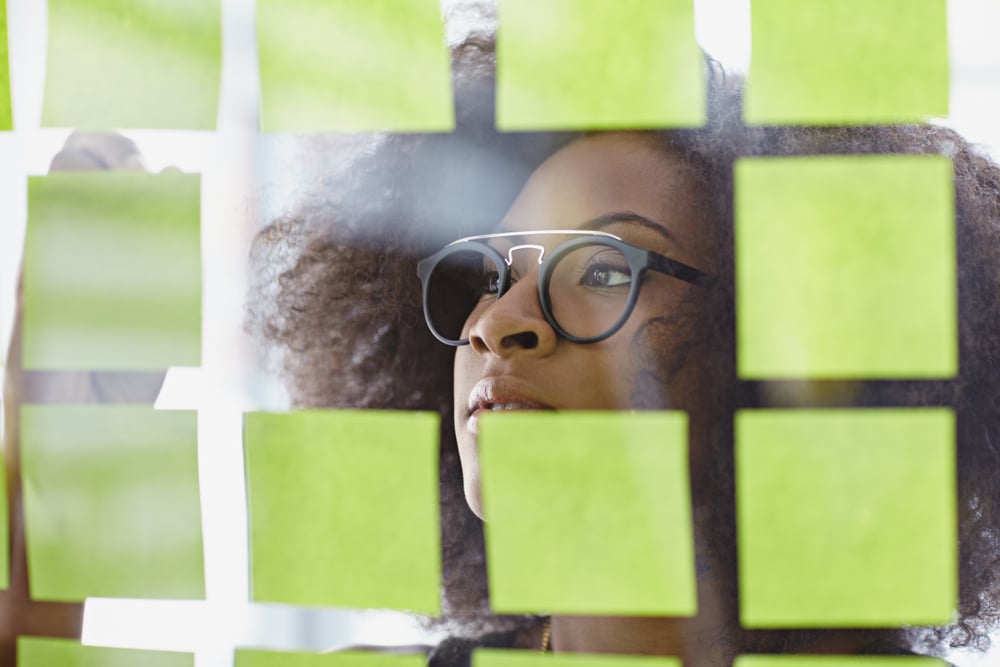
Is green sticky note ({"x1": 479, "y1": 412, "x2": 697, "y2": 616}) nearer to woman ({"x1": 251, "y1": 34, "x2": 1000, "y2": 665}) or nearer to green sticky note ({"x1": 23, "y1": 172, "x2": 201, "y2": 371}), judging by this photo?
woman ({"x1": 251, "y1": 34, "x2": 1000, "y2": 665})

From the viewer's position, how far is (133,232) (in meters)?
0.68

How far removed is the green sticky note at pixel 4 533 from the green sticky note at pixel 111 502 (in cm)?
2

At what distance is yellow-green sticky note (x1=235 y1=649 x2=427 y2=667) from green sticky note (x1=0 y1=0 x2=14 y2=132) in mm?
485

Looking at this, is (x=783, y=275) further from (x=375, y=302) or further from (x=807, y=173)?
(x=375, y=302)

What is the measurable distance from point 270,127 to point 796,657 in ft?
1.80

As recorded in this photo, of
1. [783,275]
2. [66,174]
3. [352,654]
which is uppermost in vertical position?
[66,174]

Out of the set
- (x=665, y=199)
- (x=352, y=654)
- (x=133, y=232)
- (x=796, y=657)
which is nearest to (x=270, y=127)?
(x=133, y=232)

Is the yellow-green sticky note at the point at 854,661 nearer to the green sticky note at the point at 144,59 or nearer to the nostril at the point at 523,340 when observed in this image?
the nostril at the point at 523,340

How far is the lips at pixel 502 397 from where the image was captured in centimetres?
60

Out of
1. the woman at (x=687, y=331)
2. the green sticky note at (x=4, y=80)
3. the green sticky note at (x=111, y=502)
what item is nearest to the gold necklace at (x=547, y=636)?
the woman at (x=687, y=331)

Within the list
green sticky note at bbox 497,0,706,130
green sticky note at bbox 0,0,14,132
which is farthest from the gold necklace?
green sticky note at bbox 0,0,14,132

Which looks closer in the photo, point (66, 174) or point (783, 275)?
point (783, 275)

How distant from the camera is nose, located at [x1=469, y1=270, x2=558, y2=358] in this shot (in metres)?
0.59

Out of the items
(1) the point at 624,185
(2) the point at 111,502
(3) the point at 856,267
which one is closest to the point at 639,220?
(1) the point at 624,185
